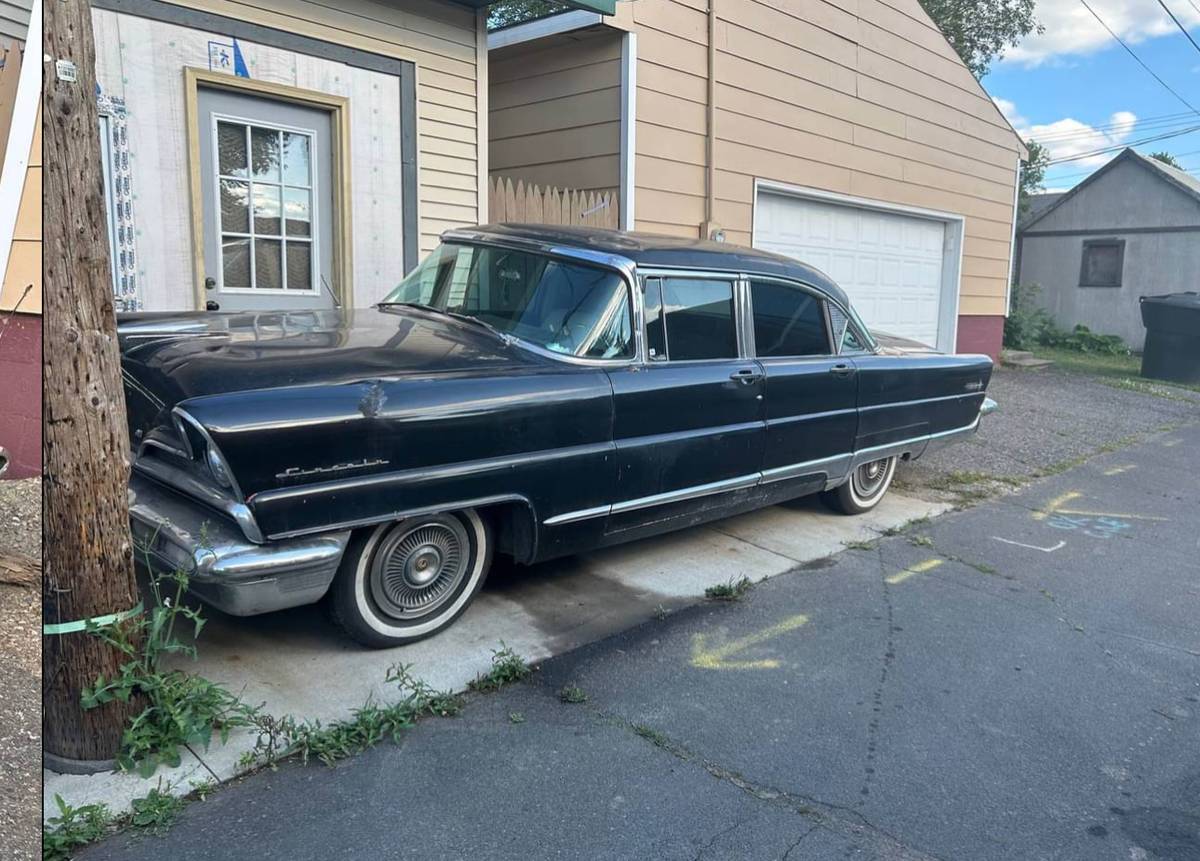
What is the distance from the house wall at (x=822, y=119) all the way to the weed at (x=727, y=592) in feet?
15.9

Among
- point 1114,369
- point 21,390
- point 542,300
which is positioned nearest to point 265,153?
point 542,300

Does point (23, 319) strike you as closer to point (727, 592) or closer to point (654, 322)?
point (654, 322)

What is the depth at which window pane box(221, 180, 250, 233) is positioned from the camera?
6.05 metres

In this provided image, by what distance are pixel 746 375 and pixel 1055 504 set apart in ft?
11.6

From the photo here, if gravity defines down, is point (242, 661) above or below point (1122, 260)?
below

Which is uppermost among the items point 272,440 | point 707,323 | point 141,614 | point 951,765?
point 707,323

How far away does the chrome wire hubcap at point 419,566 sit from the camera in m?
3.62

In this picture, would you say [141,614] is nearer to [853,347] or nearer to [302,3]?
[853,347]

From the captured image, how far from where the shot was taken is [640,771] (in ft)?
10.0

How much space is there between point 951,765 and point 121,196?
212 inches

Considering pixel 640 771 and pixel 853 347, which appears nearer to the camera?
pixel 640 771

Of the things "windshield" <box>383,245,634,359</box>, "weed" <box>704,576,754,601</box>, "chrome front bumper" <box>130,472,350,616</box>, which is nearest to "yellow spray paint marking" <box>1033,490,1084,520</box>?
"weed" <box>704,576,754,601</box>

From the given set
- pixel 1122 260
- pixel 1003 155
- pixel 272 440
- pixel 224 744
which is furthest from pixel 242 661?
pixel 1122 260

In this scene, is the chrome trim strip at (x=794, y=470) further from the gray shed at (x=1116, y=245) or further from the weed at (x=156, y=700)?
the gray shed at (x=1116, y=245)
